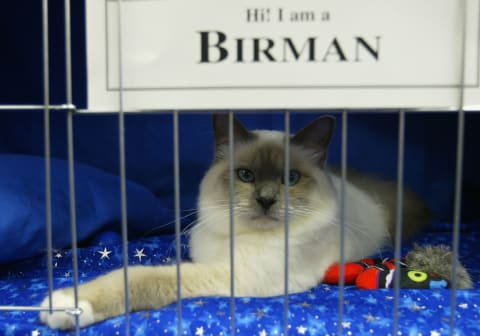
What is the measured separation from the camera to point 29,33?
1.73 meters

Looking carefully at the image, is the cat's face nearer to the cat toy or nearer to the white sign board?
the cat toy

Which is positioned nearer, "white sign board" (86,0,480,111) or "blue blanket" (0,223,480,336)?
"white sign board" (86,0,480,111)

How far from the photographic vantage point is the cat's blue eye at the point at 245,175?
1.18m

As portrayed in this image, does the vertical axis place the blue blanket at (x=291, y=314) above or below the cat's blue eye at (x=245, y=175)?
below

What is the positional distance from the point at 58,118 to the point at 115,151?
24cm

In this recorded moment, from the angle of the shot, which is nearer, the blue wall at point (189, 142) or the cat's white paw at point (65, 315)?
the cat's white paw at point (65, 315)

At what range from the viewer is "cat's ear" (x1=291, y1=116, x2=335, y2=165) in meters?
1.17

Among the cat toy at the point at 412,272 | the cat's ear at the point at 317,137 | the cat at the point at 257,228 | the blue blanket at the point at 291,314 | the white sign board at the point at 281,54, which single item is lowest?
the blue blanket at the point at 291,314

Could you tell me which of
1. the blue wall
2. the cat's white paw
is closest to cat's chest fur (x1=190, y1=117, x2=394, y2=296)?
the cat's white paw

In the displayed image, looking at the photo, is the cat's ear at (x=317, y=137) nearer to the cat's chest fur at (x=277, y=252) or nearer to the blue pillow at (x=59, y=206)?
the cat's chest fur at (x=277, y=252)

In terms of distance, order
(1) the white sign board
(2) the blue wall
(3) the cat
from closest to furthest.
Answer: (1) the white sign board → (3) the cat → (2) the blue wall

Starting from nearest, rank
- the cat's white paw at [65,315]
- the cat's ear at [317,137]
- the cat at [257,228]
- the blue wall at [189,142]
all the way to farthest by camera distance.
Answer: the cat's white paw at [65,315]
the cat at [257,228]
the cat's ear at [317,137]
the blue wall at [189,142]

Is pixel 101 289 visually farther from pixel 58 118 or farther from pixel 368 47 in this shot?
pixel 58 118

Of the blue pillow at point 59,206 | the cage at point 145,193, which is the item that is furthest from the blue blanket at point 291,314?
the blue pillow at point 59,206
